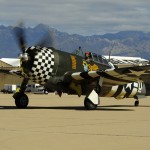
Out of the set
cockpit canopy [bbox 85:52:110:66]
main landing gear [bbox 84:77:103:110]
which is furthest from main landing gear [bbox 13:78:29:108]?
cockpit canopy [bbox 85:52:110:66]

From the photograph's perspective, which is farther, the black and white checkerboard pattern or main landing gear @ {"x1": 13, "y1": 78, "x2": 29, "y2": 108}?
main landing gear @ {"x1": 13, "y1": 78, "x2": 29, "y2": 108}

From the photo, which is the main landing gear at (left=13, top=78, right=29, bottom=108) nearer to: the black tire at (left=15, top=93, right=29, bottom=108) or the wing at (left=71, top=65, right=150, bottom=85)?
the black tire at (left=15, top=93, right=29, bottom=108)

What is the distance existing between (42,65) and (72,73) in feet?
6.62

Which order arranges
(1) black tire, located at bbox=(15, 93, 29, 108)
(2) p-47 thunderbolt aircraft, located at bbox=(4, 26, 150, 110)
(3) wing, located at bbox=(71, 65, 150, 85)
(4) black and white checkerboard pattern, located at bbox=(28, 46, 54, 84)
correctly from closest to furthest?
(4) black and white checkerboard pattern, located at bbox=(28, 46, 54, 84), (2) p-47 thunderbolt aircraft, located at bbox=(4, 26, 150, 110), (3) wing, located at bbox=(71, 65, 150, 85), (1) black tire, located at bbox=(15, 93, 29, 108)

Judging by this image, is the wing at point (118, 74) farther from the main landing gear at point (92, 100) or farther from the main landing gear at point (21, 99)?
the main landing gear at point (21, 99)

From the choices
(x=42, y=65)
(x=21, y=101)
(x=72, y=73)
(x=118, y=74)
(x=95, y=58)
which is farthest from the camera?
(x=95, y=58)

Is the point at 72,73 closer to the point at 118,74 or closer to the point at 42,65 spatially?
the point at 42,65

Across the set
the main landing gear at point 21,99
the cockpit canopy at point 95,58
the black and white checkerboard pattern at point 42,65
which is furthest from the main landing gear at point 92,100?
the main landing gear at point 21,99

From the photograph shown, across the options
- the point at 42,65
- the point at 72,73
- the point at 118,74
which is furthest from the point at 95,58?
the point at 42,65

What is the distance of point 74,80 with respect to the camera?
24.2 meters

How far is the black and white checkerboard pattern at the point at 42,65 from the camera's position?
2255 centimetres

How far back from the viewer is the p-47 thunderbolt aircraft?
22.7 m

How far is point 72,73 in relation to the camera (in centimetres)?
2391
